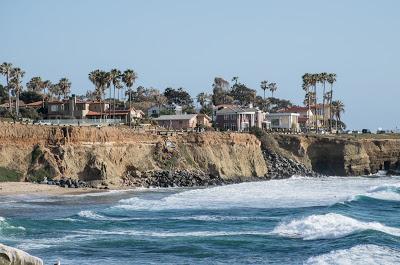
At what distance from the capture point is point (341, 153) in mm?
88750

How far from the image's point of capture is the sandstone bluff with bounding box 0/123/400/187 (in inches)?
2269

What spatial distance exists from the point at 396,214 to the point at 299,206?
676 cm

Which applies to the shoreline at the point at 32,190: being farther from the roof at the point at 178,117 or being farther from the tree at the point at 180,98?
the tree at the point at 180,98

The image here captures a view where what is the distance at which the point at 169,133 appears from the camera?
74375mm

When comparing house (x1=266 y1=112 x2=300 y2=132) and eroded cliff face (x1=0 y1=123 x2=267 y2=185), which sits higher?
house (x1=266 y1=112 x2=300 y2=132)

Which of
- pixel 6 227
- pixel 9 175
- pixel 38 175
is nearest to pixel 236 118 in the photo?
pixel 38 175

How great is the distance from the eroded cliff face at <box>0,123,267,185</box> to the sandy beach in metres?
2.65

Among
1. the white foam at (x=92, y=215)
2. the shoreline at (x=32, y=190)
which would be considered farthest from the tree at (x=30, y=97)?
the white foam at (x=92, y=215)

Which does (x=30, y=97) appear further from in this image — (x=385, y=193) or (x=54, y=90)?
(x=385, y=193)

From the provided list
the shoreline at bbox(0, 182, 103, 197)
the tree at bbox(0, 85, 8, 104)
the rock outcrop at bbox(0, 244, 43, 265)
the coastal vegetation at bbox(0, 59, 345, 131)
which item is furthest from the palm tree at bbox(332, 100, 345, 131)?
the rock outcrop at bbox(0, 244, 43, 265)

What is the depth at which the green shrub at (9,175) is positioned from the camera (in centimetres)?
5477

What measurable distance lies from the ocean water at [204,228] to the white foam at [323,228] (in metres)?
0.05

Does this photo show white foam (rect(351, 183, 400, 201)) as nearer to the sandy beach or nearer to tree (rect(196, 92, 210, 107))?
the sandy beach

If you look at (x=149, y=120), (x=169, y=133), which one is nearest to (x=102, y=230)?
(x=169, y=133)
